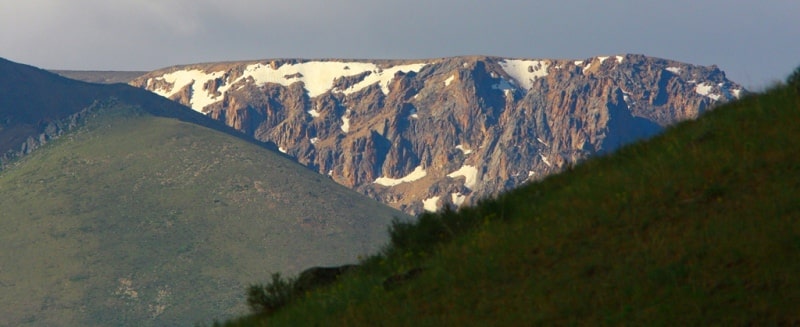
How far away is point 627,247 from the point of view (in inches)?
637

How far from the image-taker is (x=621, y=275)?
1527 centimetres

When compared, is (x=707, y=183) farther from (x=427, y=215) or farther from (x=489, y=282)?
(x=427, y=215)

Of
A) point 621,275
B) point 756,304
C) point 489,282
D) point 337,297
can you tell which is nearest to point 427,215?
point 337,297

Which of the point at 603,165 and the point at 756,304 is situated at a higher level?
the point at 603,165

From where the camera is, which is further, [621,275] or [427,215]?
[427,215]

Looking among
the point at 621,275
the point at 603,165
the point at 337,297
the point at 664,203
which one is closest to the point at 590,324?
the point at 621,275

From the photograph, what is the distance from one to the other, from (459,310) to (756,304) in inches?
157

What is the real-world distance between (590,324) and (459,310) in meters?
2.28

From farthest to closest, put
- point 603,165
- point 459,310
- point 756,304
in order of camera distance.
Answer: point 603,165, point 459,310, point 756,304

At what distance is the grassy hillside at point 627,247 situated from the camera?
14406 millimetres

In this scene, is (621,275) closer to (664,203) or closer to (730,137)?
(664,203)

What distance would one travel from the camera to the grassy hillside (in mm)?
14406

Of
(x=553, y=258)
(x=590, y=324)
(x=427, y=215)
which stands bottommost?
(x=590, y=324)

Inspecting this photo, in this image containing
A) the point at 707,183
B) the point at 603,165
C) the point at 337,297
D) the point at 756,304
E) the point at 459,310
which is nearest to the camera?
the point at 756,304
